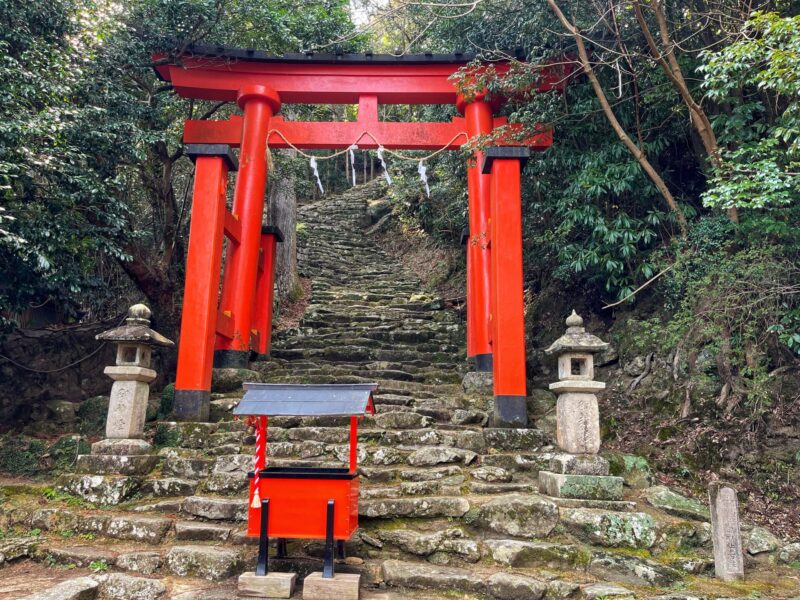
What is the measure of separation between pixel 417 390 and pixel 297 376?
1.62 m

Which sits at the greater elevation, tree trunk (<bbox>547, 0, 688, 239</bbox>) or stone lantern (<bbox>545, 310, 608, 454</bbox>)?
tree trunk (<bbox>547, 0, 688, 239</bbox>)

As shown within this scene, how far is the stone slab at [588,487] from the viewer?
4.79 m

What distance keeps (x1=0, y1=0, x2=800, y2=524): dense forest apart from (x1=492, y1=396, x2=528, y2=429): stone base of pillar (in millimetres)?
1709

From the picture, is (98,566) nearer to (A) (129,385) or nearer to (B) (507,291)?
(A) (129,385)

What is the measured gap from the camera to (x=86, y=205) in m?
6.78

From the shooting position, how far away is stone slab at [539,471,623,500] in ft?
15.7

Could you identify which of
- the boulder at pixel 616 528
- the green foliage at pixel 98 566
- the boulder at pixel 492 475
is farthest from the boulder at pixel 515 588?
the green foliage at pixel 98 566

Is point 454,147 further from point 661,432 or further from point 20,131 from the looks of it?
point 20,131

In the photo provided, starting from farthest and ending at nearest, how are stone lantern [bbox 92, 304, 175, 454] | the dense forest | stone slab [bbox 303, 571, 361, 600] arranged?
the dense forest, stone lantern [bbox 92, 304, 175, 454], stone slab [bbox 303, 571, 361, 600]

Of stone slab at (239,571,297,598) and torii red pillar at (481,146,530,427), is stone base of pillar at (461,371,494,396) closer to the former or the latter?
torii red pillar at (481,146,530,427)

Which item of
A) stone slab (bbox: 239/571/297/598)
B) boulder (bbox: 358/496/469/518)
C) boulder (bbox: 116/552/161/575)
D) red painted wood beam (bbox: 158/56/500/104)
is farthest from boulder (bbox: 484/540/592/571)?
red painted wood beam (bbox: 158/56/500/104)

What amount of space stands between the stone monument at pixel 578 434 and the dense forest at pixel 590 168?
152 cm

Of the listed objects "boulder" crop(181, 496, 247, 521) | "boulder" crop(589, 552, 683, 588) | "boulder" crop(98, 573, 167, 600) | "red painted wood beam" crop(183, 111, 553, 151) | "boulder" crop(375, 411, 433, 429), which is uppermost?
"red painted wood beam" crop(183, 111, 553, 151)

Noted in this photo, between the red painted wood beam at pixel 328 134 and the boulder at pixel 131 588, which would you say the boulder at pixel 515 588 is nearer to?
the boulder at pixel 131 588
